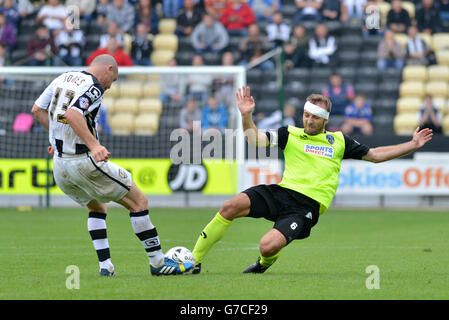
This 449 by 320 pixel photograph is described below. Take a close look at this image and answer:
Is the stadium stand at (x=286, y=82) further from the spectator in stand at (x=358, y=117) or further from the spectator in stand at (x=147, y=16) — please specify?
the spectator in stand at (x=358, y=117)

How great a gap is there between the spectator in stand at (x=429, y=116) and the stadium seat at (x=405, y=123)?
0.22 metres

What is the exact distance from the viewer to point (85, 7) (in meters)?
25.1

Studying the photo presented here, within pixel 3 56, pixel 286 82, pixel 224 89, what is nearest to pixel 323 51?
pixel 286 82

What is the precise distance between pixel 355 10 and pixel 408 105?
3.55 m

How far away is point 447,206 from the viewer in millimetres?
20516

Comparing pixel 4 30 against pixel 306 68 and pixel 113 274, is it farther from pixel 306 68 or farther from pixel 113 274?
pixel 113 274

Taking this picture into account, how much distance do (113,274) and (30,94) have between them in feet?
42.3

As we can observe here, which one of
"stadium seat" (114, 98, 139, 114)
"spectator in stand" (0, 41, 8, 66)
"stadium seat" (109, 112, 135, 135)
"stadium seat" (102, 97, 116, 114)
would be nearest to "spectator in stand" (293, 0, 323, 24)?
"stadium seat" (114, 98, 139, 114)

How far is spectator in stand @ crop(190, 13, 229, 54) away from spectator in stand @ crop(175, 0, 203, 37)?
52 centimetres

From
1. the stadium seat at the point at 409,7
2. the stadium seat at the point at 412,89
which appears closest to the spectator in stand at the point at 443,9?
the stadium seat at the point at 409,7

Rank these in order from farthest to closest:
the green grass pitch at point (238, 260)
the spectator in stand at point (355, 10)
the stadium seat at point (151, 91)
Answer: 1. the spectator in stand at point (355, 10)
2. the stadium seat at point (151, 91)
3. the green grass pitch at point (238, 260)

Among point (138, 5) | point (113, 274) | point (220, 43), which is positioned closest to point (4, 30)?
point (138, 5)

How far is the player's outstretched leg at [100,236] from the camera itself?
8.28m
